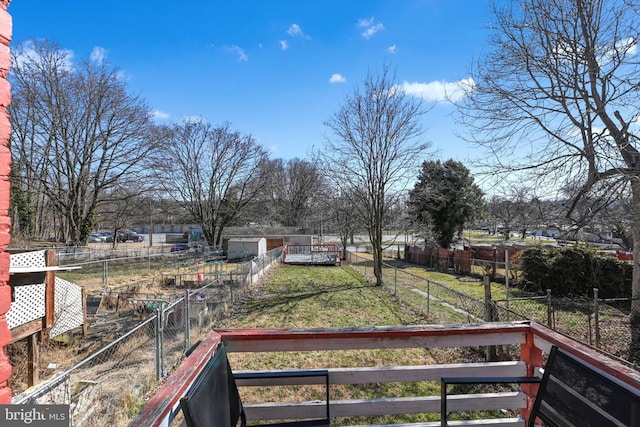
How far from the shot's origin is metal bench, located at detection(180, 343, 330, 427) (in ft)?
4.66

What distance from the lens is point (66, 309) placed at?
A: 7.27m

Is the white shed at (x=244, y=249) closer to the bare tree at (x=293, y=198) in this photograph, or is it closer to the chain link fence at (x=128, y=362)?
the chain link fence at (x=128, y=362)

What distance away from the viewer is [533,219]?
7.47m

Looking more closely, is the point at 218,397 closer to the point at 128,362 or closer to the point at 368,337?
the point at 368,337

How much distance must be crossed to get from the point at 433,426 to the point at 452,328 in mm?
691

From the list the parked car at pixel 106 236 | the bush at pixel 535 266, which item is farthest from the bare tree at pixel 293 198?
the bush at pixel 535 266

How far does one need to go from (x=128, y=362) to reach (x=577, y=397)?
6.90 meters

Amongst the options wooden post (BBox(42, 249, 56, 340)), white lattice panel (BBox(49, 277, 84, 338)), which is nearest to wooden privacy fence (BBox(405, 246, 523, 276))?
white lattice panel (BBox(49, 277, 84, 338))

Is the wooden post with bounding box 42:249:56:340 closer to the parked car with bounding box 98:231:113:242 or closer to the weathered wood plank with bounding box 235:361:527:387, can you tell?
the weathered wood plank with bounding box 235:361:527:387

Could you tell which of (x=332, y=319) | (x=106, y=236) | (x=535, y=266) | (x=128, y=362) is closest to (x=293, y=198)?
(x=106, y=236)

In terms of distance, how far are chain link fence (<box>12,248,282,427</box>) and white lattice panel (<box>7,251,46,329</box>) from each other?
3.17 ft

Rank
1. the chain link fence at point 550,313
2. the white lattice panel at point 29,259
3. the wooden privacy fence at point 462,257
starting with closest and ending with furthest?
1. the white lattice panel at point 29,259
2. the chain link fence at point 550,313
3. the wooden privacy fence at point 462,257

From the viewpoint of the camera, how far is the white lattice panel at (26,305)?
4484 millimetres

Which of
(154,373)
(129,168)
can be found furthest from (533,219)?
(129,168)
